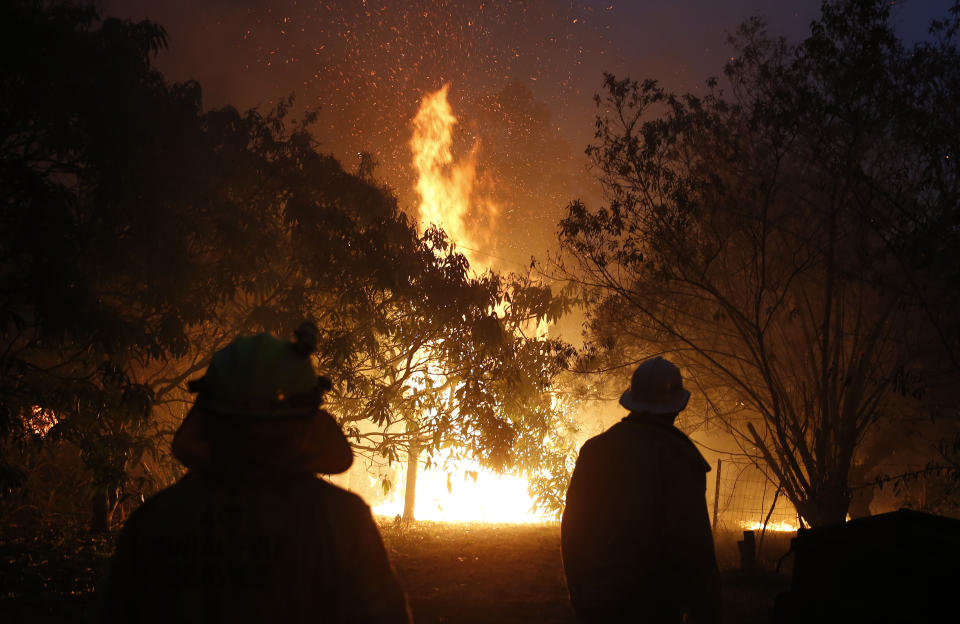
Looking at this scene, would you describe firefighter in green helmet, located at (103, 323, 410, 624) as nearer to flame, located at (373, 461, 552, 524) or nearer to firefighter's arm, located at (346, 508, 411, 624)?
firefighter's arm, located at (346, 508, 411, 624)

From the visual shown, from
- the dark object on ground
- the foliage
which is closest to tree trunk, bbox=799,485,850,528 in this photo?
the foliage

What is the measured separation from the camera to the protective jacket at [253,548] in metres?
1.46

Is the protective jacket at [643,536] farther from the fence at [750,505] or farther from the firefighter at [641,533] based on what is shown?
the fence at [750,505]

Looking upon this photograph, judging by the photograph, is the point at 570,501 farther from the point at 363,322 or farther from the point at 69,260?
the point at 363,322

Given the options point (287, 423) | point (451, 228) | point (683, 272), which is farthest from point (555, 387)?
point (287, 423)

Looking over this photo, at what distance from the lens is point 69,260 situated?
263 inches

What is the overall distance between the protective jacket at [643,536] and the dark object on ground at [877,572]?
125cm

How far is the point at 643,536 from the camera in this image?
2.68 m

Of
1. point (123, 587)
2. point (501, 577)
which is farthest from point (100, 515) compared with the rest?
point (123, 587)

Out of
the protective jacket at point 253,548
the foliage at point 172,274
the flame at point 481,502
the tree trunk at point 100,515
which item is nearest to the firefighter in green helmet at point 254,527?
the protective jacket at point 253,548

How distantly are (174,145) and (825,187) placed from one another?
28.4 feet

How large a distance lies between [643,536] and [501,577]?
23.2 feet

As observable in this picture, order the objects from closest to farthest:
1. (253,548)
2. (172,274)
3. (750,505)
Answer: (253,548)
(172,274)
(750,505)

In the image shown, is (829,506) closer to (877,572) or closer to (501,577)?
(501,577)
